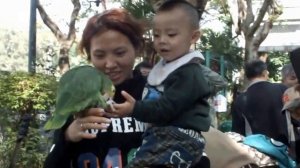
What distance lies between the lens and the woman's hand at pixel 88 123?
214 cm

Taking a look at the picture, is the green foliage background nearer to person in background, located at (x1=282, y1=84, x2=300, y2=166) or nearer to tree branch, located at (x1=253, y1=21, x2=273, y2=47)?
tree branch, located at (x1=253, y1=21, x2=273, y2=47)

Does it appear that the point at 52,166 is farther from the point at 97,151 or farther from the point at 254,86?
the point at 254,86

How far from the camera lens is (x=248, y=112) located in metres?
6.69

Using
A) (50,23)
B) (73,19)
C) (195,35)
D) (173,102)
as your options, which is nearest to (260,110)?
(195,35)

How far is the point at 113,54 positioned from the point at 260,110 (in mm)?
4441

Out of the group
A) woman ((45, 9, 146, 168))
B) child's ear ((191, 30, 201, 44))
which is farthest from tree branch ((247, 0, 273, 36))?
woman ((45, 9, 146, 168))

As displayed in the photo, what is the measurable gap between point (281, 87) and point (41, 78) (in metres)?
5.45

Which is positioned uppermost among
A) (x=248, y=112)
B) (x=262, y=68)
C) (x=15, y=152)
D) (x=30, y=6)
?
(x=30, y=6)

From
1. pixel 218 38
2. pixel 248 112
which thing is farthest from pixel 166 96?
pixel 218 38

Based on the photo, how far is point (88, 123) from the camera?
2.16m

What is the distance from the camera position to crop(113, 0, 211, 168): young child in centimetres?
223

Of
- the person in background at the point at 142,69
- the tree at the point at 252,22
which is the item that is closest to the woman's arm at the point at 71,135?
the person in background at the point at 142,69

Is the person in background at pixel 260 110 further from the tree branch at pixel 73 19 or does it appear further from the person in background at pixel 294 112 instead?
the tree branch at pixel 73 19

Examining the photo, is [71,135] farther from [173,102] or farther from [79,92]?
[173,102]
